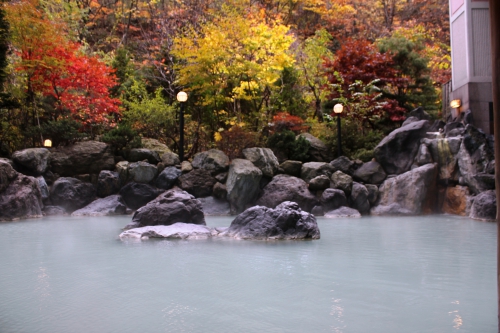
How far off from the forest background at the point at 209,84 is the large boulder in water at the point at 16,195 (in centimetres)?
194

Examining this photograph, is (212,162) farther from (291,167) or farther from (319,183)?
(319,183)

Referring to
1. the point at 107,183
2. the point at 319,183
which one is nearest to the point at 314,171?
the point at 319,183

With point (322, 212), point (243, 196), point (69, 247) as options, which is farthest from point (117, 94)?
point (69, 247)

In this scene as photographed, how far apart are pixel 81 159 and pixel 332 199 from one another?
6.94m

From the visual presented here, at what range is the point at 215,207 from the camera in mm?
11570

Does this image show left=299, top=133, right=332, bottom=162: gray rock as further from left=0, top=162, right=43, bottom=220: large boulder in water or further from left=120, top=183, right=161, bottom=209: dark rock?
left=0, top=162, right=43, bottom=220: large boulder in water

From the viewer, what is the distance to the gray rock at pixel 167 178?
38.9ft

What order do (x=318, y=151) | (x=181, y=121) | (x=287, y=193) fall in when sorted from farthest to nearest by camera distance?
(x=318, y=151) → (x=181, y=121) → (x=287, y=193)

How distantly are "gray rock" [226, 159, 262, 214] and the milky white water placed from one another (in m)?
4.44

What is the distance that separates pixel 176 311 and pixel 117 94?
15.5 m

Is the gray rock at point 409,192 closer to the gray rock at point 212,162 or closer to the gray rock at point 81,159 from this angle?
the gray rock at point 212,162

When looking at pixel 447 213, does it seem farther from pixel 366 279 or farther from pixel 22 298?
pixel 22 298

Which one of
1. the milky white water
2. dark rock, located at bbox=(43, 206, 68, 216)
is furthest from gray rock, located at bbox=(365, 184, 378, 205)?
dark rock, located at bbox=(43, 206, 68, 216)

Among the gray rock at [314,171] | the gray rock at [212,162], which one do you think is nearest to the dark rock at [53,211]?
the gray rock at [212,162]
